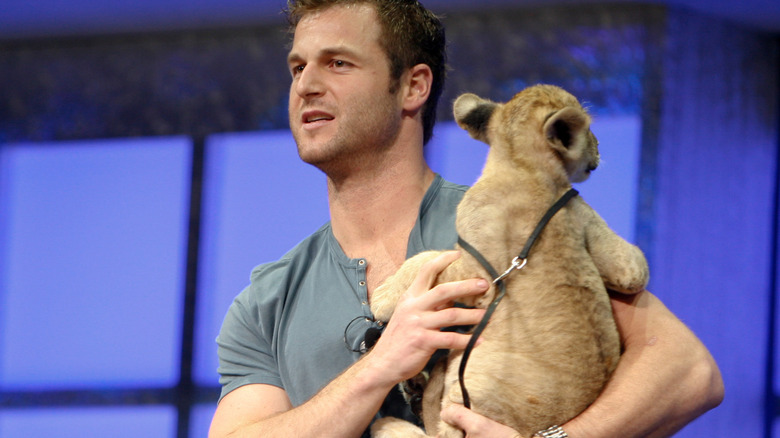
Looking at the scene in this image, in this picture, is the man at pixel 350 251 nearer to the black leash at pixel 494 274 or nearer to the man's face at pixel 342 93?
the man's face at pixel 342 93

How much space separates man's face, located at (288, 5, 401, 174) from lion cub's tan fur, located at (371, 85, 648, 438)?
41 cm

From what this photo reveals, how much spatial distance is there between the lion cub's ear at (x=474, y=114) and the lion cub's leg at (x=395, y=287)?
0.78ft

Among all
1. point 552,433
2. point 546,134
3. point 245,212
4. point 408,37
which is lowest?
point 552,433

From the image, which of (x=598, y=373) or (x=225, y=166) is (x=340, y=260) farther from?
(x=225, y=166)

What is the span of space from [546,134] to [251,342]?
0.84 m

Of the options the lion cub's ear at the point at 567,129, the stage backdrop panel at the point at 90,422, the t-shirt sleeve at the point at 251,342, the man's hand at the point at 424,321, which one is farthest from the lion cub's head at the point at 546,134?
the stage backdrop panel at the point at 90,422

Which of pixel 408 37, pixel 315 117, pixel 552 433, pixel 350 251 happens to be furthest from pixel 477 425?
pixel 408 37

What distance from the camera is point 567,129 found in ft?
4.84

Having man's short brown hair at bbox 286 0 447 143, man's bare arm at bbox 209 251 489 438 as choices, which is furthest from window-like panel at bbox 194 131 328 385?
man's bare arm at bbox 209 251 489 438

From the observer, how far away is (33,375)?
4.70m

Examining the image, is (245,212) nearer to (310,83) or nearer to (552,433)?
(310,83)

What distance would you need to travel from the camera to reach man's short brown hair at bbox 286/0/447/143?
6.53ft

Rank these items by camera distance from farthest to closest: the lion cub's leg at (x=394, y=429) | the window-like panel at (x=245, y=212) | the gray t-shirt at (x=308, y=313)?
the window-like panel at (x=245, y=212), the gray t-shirt at (x=308, y=313), the lion cub's leg at (x=394, y=429)

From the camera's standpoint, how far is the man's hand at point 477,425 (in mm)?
1390
